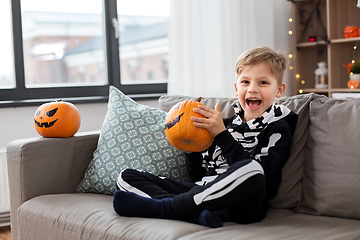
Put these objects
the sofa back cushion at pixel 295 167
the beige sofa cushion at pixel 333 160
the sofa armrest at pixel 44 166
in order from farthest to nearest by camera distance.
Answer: the sofa armrest at pixel 44 166 → the sofa back cushion at pixel 295 167 → the beige sofa cushion at pixel 333 160

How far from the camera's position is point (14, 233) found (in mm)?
1754

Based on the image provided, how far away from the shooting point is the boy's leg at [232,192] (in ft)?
4.04

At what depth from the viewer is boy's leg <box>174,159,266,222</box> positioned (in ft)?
4.04

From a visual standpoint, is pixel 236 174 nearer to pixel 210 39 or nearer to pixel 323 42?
pixel 210 39

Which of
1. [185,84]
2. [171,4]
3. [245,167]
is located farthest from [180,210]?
[171,4]

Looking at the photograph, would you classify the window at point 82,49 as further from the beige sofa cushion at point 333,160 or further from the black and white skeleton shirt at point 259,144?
the beige sofa cushion at point 333,160

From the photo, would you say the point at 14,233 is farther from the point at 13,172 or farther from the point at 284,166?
the point at 284,166

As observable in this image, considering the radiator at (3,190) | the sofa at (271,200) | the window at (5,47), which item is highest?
the window at (5,47)

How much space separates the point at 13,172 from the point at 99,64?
1.54m

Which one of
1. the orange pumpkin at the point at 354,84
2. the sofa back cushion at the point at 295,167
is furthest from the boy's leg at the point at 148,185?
the orange pumpkin at the point at 354,84

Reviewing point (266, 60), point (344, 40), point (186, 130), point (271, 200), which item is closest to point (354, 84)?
point (344, 40)

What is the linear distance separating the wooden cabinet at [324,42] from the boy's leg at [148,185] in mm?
2168

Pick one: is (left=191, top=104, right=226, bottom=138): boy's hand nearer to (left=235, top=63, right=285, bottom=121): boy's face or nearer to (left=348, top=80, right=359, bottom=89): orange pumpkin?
(left=235, top=63, right=285, bottom=121): boy's face

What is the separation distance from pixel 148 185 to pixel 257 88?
563mm
